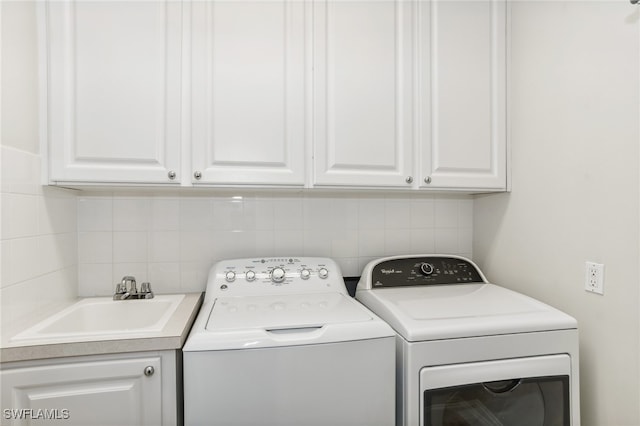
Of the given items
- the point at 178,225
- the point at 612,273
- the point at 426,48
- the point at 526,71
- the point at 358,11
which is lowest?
the point at 612,273

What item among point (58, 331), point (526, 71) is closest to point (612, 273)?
point (526, 71)

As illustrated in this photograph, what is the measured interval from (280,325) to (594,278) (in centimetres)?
114

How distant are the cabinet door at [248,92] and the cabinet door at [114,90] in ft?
0.32

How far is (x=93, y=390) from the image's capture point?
102 centimetres

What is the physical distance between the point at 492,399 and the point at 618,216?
2.48ft

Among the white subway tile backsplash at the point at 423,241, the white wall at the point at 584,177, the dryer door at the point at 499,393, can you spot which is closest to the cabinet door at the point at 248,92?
the white subway tile backsplash at the point at 423,241

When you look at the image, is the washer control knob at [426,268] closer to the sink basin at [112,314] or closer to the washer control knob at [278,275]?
the washer control knob at [278,275]

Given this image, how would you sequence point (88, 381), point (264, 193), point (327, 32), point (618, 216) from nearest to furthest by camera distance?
point (88, 381) < point (618, 216) < point (327, 32) < point (264, 193)

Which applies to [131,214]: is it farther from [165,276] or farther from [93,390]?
[93,390]

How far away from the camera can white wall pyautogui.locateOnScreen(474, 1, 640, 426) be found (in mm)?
1110

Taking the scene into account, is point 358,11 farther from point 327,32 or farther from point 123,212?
point 123,212

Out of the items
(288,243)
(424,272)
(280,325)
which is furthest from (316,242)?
(280,325)

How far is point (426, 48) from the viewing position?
1526 mm

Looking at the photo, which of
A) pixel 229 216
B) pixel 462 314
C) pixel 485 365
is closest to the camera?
pixel 485 365
